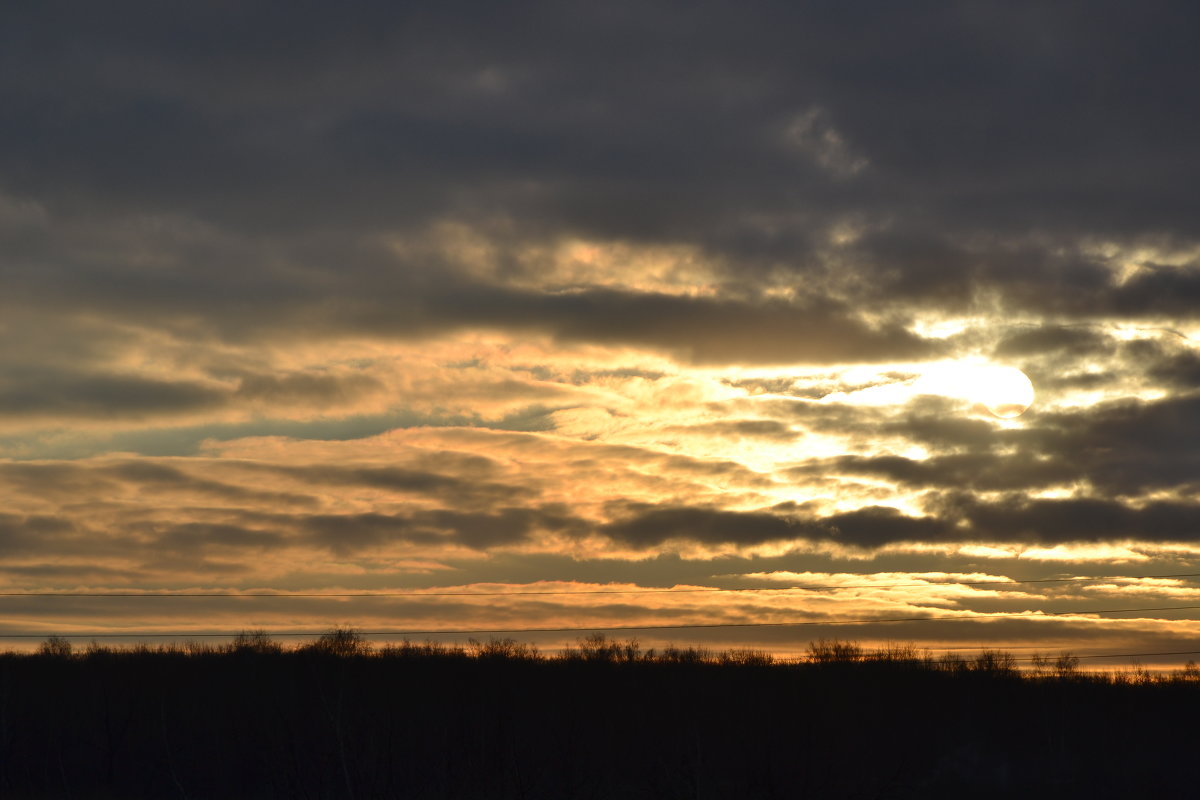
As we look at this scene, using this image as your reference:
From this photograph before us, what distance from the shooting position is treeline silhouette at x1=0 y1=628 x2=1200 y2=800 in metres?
74.2

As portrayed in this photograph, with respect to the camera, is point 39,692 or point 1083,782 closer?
point 1083,782

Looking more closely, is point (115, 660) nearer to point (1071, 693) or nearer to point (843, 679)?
point (843, 679)

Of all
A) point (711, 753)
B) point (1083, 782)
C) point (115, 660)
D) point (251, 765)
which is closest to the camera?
point (251, 765)

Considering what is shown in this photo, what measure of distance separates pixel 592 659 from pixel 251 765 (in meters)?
41.1

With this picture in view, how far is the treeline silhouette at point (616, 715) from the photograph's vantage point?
74.2 meters

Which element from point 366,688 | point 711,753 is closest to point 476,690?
point 366,688

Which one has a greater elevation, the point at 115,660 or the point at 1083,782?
the point at 115,660

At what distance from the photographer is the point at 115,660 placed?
107 meters

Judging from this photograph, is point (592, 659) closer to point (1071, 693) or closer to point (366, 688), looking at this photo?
point (366, 688)

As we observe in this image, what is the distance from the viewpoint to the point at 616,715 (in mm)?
87812

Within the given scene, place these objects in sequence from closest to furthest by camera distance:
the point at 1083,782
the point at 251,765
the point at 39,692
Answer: the point at 251,765, the point at 1083,782, the point at 39,692

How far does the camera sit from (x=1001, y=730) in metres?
101

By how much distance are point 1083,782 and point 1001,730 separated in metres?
13.6

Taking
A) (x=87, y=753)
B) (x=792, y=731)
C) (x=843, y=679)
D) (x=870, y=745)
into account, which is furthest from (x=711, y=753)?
(x=87, y=753)
